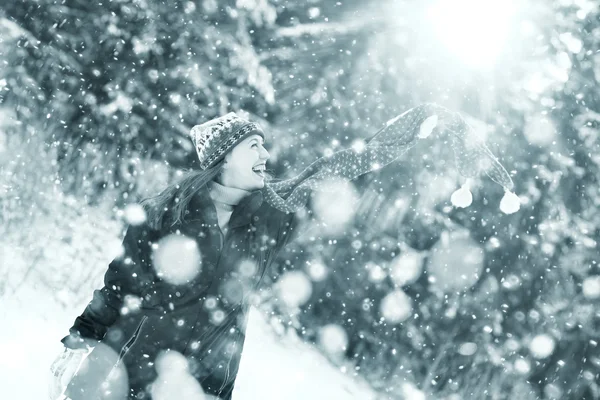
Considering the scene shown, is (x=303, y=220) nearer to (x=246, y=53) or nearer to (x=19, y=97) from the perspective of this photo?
(x=246, y=53)

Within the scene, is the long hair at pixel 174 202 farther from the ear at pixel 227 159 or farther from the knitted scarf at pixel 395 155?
the knitted scarf at pixel 395 155

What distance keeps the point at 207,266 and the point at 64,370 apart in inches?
24.8

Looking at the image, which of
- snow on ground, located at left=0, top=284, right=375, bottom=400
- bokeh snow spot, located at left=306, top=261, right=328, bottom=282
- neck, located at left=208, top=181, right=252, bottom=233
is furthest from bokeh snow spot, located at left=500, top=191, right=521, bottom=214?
snow on ground, located at left=0, top=284, right=375, bottom=400

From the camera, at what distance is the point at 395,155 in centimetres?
199

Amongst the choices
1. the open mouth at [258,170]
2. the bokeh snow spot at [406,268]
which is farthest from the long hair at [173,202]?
the bokeh snow spot at [406,268]

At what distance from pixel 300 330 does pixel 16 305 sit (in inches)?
109

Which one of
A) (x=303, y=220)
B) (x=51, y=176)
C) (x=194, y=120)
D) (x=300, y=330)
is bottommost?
(x=300, y=330)

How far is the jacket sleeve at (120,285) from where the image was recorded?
1872mm

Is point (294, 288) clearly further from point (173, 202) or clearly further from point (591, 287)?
point (173, 202)

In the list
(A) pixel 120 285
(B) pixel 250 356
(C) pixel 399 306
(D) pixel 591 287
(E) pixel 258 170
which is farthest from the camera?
(B) pixel 250 356

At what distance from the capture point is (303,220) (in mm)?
2012

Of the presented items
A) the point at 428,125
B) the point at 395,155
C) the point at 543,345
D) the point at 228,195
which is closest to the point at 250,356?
the point at 543,345

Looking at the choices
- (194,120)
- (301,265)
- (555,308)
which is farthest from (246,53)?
(555,308)

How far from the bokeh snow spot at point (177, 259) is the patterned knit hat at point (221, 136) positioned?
349mm
